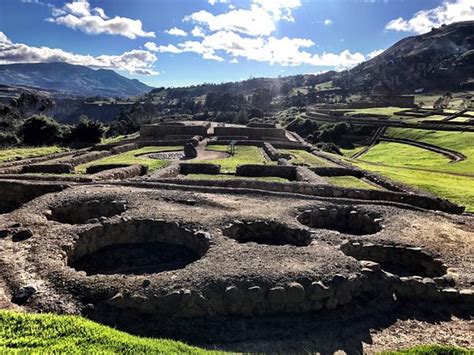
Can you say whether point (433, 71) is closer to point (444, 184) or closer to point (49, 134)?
point (444, 184)

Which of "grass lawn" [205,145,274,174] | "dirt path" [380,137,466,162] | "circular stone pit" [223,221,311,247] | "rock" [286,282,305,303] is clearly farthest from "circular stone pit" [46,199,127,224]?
"dirt path" [380,137,466,162]

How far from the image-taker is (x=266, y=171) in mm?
25781

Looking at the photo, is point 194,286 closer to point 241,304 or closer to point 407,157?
point 241,304

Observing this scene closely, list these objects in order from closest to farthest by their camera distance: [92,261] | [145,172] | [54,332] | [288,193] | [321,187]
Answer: [54,332], [92,261], [288,193], [321,187], [145,172]

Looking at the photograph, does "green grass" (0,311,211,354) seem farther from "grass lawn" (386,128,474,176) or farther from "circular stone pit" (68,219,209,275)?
"grass lawn" (386,128,474,176)

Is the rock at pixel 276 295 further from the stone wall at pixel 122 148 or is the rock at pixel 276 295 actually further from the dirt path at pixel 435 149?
the dirt path at pixel 435 149

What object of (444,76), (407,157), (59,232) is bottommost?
(407,157)

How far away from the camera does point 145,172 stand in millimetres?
25719

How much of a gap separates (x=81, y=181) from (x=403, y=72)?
156 meters

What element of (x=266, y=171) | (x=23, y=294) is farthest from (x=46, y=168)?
(x=23, y=294)

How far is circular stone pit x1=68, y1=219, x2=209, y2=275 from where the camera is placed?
1166 centimetres

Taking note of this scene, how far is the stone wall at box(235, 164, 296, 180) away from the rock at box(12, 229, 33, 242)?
15.1 metres

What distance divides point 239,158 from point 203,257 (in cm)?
2270

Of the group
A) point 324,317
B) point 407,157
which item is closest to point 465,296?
point 324,317
